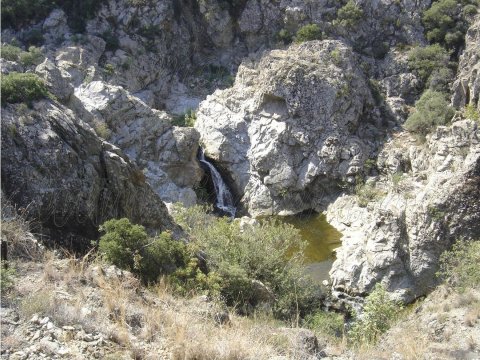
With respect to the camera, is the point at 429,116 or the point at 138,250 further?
the point at 429,116

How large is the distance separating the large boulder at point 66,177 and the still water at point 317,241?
350 inches

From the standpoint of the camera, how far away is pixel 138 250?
1013cm

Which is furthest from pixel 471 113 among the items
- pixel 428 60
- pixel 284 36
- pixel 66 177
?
pixel 66 177

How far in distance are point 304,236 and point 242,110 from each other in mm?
8873

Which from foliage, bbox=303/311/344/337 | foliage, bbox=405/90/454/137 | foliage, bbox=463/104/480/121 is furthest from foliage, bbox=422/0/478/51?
foliage, bbox=303/311/344/337

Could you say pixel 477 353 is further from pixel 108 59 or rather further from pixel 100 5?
pixel 100 5

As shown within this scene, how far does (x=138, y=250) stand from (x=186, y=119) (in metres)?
20.9

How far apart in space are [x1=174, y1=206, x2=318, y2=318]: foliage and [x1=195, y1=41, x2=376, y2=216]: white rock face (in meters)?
9.76

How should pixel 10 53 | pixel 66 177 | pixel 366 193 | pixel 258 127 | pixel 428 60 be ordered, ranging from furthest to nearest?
1. pixel 428 60
2. pixel 258 127
3. pixel 10 53
4. pixel 366 193
5. pixel 66 177

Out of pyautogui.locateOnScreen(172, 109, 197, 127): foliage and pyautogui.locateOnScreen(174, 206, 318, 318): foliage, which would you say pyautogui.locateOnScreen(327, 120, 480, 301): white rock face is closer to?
pyautogui.locateOnScreen(174, 206, 318, 318): foliage

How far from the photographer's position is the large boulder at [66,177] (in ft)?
32.8

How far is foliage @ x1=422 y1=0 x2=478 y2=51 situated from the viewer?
3180cm

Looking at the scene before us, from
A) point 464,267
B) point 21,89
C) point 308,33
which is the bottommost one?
point 464,267

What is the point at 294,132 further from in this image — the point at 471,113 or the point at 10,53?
the point at 10,53
